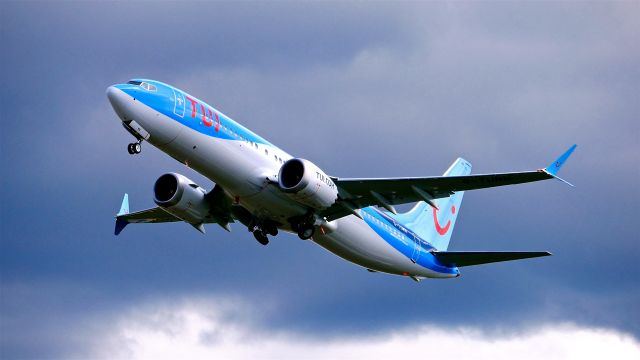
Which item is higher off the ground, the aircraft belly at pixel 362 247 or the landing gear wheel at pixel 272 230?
the aircraft belly at pixel 362 247

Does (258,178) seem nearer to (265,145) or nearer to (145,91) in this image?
(265,145)

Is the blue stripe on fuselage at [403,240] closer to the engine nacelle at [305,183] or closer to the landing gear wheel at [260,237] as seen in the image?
the landing gear wheel at [260,237]

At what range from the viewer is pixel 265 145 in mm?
41969

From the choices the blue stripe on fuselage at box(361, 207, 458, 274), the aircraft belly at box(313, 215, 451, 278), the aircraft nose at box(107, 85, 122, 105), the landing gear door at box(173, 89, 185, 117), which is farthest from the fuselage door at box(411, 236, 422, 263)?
the aircraft nose at box(107, 85, 122, 105)

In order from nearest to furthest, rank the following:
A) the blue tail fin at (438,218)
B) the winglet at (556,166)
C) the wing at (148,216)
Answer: the winglet at (556,166) → the wing at (148,216) → the blue tail fin at (438,218)

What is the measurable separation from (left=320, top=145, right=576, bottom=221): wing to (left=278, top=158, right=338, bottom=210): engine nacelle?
1.43m

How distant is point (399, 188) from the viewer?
139 feet

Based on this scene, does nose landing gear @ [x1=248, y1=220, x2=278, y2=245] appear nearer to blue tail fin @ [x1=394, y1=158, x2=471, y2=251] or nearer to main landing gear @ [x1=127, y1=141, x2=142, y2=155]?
main landing gear @ [x1=127, y1=141, x2=142, y2=155]

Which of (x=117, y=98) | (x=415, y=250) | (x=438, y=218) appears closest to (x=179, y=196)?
(x=117, y=98)

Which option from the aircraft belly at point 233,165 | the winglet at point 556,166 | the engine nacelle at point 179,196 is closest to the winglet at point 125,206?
the engine nacelle at point 179,196

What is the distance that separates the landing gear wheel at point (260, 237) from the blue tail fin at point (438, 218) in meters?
9.15

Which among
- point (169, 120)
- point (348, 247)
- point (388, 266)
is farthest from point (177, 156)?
point (388, 266)

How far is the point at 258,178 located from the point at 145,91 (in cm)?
567

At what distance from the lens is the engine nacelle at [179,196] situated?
4506 cm
